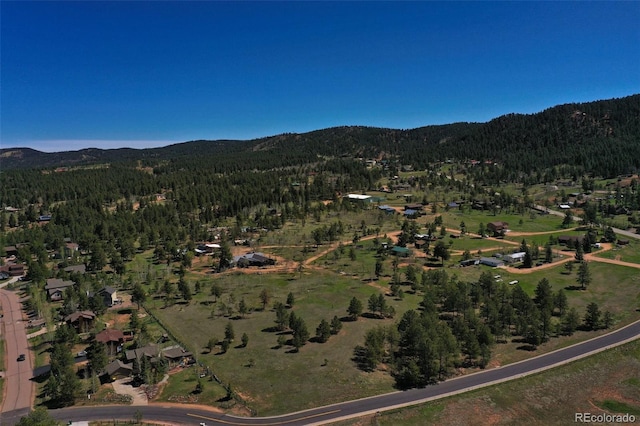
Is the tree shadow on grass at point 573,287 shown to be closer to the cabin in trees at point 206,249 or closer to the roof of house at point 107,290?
the cabin in trees at point 206,249

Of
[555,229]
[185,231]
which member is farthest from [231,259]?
[555,229]

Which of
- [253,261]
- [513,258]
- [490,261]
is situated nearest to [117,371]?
[253,261]

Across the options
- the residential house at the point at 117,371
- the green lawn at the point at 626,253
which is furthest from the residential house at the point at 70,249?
the green lawn at the point at 626,253

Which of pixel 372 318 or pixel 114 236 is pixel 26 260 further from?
pixel 372 318

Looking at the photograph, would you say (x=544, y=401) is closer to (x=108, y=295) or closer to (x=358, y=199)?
(x=108, y=295)

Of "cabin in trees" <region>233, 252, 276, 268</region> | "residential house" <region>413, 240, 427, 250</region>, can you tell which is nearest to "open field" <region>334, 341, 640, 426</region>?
"residential house" <region>413, 240, 427, 250</region>

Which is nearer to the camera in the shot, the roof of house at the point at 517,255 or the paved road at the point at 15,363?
the paved road at the point at 15,363

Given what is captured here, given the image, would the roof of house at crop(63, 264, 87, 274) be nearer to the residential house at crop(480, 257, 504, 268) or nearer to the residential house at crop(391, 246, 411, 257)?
the residential house at crop(391, 246, 411, 257)
